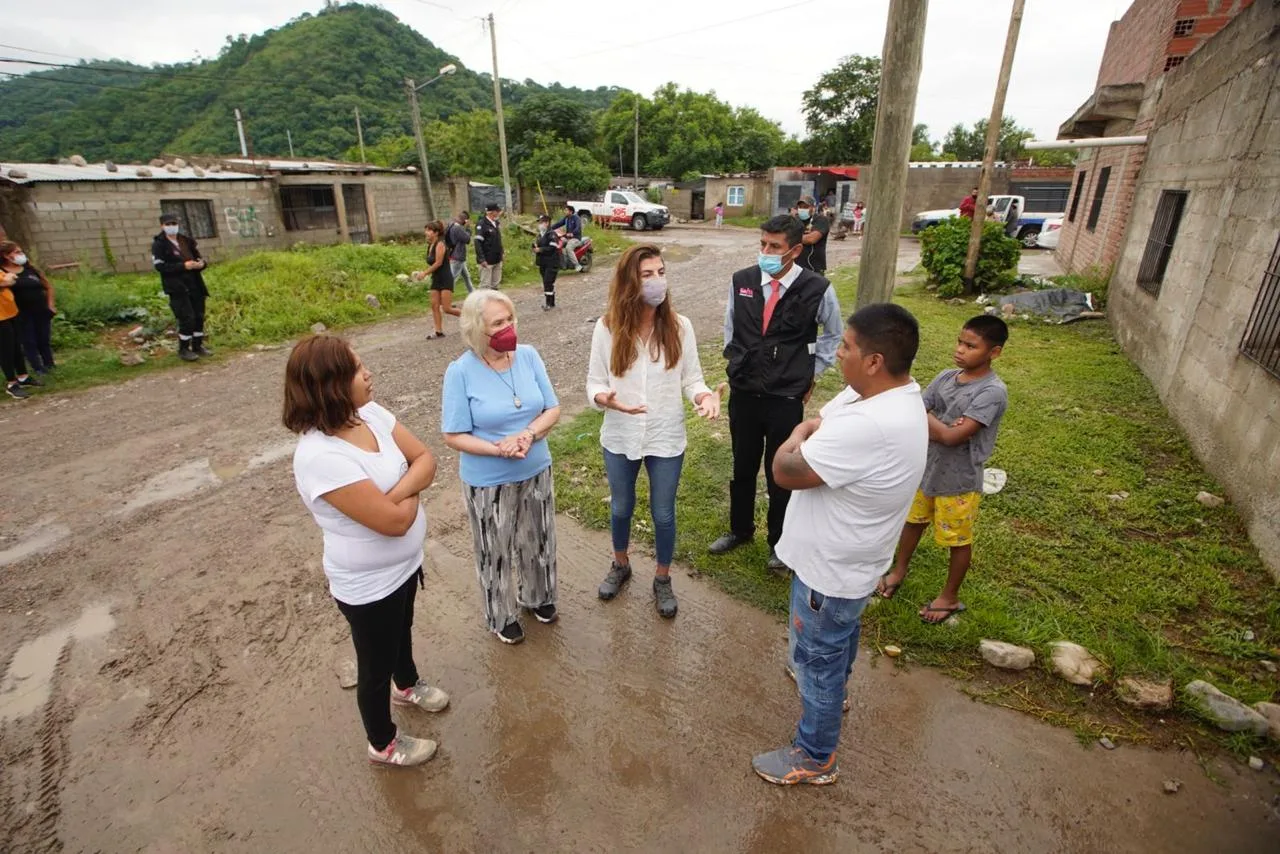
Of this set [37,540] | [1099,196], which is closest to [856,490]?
[37,540]

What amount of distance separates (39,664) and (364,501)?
250 cm

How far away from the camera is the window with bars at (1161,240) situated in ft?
23.3

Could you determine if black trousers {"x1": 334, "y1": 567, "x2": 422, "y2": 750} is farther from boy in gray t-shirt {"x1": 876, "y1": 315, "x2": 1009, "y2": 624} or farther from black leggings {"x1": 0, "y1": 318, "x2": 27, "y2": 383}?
black leggings {"x1": 0, "y1": 318, "x2": 27, "y2": 383}

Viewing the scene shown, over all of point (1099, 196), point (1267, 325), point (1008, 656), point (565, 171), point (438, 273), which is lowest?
point (1008, 656)

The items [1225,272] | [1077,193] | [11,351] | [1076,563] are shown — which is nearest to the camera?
[1076,563]

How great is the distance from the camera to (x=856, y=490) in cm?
191

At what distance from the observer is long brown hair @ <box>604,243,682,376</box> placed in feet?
9.50

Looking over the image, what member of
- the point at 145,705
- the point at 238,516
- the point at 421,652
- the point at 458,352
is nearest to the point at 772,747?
the point at 421,652

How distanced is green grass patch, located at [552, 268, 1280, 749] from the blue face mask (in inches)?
65.6

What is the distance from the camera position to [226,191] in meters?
14.8

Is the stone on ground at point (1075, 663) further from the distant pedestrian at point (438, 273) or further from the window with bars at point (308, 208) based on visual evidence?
the window with bars at point (308, 208)

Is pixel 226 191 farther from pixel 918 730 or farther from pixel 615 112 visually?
pixel 615 112

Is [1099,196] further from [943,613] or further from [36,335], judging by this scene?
[36,335]

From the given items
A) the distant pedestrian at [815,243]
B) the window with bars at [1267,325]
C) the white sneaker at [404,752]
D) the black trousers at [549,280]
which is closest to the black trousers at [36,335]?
the black trousers at [549,280]
